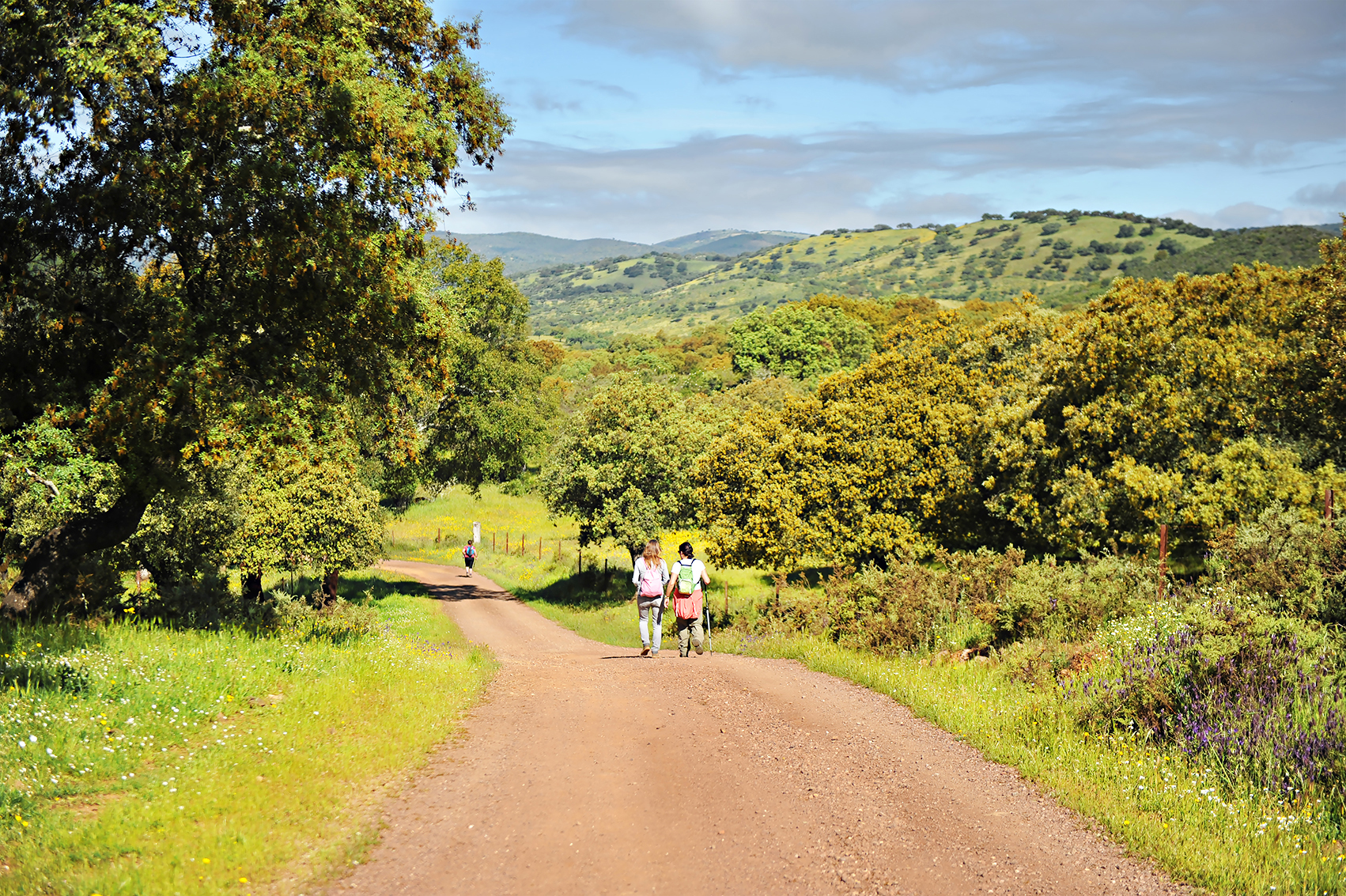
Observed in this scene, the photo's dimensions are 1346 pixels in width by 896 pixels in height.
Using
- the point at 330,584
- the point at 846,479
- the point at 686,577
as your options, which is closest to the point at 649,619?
the point at 686,577

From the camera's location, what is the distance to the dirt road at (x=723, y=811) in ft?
19.1

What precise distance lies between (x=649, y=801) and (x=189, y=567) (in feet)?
60.1

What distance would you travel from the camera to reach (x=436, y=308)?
13070mm

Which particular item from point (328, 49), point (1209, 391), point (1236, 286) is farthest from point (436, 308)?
point (1236, 286)

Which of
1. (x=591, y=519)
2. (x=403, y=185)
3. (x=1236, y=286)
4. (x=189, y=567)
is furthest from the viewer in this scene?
(x=1236, y=286)

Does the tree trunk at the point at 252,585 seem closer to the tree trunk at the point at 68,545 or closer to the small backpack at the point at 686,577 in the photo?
the tree trunk at the point at 68,545

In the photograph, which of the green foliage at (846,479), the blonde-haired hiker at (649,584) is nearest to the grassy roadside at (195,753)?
the blonde-haired hiker at (649,584)

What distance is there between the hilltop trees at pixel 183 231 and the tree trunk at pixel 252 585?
15.2 m

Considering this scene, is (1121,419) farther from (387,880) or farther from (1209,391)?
(387,880)

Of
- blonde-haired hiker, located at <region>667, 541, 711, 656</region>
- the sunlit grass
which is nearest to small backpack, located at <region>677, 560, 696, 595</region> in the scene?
blonde-haired hiker, located at <region>667, 541, 711, 656</region>

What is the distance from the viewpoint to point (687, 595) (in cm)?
1530

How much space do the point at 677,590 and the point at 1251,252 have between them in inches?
6420

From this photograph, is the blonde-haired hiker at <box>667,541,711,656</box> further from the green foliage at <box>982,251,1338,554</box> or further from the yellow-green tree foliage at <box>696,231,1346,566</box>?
the green foliage at <box>982,251,1338,554</box>

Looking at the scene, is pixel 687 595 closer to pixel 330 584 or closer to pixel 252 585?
pixel 330 584
